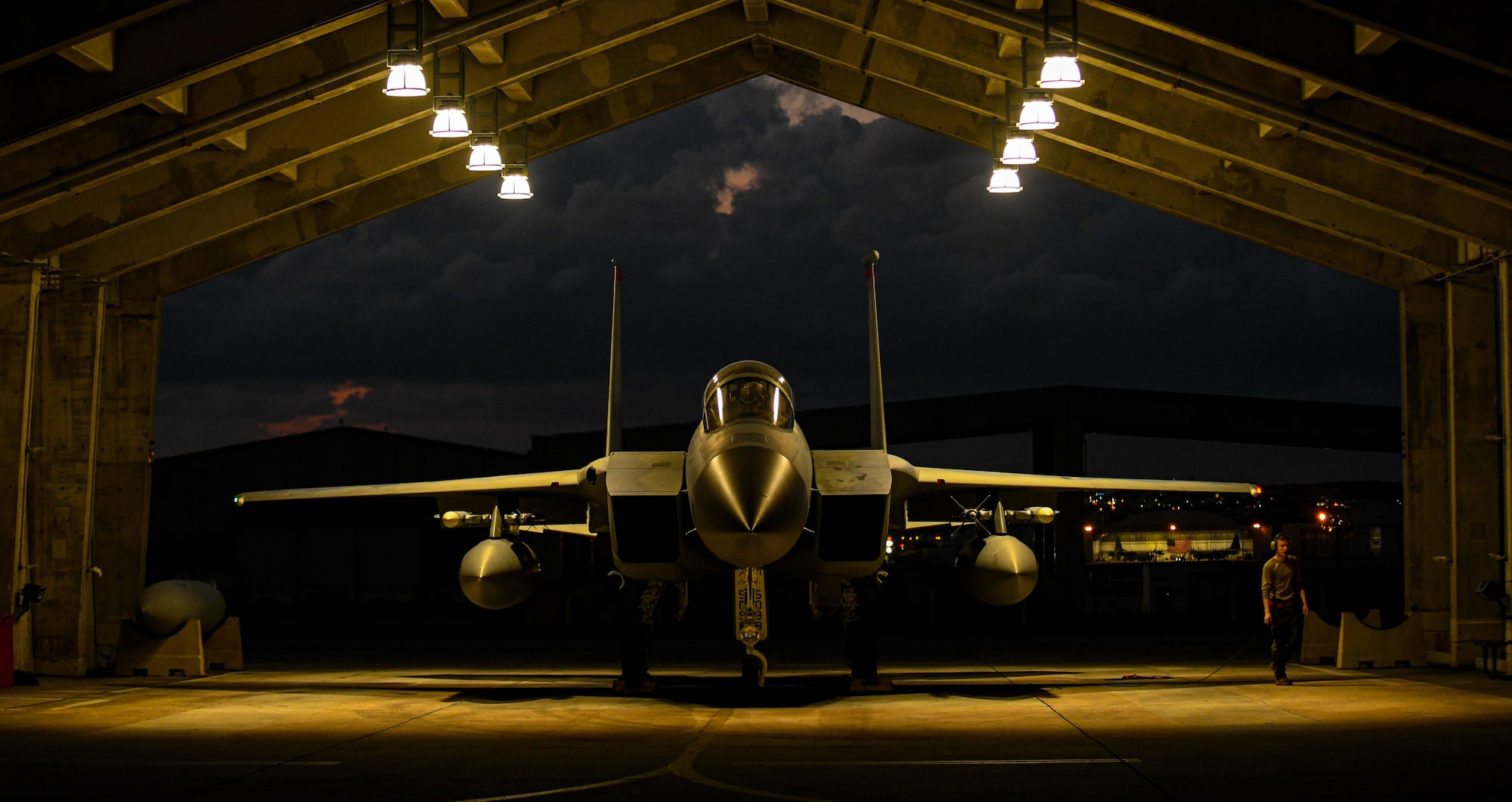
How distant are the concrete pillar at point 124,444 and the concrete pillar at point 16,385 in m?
1.87

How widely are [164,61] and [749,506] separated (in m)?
5.99

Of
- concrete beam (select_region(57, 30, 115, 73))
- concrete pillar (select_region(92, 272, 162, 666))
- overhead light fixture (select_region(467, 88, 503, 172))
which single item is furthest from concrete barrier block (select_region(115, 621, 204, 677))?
concrete beam (select_region(57, 30, 115, 73))

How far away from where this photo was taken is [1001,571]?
1330cm

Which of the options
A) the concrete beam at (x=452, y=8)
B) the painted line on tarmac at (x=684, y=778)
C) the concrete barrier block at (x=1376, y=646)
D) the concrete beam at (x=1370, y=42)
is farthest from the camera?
the concrete barrier block at (x=1376, y=646)

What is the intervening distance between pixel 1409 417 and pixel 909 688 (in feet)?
23.6

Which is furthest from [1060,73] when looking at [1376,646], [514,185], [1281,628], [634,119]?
[1376,646]

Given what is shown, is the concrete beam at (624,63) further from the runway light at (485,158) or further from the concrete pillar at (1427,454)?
the concrete pillar at (1427,454)

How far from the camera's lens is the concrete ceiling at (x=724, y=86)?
1041 cm

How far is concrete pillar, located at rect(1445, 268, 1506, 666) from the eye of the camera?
14320 millimetres

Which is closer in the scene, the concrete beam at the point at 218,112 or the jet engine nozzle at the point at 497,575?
the concrete beam at the point at 218,112

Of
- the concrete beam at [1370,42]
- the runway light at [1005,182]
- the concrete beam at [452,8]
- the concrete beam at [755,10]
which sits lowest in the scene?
the runway light at [1005,182]

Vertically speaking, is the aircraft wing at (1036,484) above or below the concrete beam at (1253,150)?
below

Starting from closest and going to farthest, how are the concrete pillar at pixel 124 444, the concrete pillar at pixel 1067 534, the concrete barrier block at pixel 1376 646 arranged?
the concrete barrier block at pixel 1376 646 < the concrete pillar at pixel 124 444 < the concrete pillar at pixel 1067 534

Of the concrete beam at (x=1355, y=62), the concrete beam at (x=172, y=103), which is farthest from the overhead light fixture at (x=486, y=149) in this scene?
the concrete beam at (x=1355, y=62)
